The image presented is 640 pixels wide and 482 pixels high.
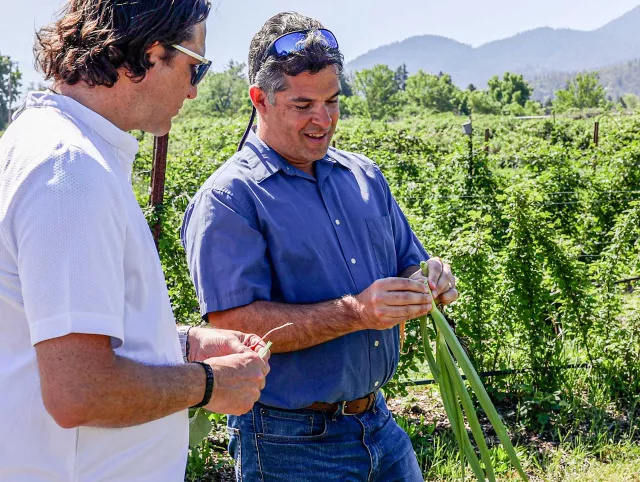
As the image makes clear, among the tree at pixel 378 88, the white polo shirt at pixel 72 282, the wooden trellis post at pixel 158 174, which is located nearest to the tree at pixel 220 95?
the tree at pixel 378 88

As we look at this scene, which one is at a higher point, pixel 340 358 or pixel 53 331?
pixel 53 331

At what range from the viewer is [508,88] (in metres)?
71.9

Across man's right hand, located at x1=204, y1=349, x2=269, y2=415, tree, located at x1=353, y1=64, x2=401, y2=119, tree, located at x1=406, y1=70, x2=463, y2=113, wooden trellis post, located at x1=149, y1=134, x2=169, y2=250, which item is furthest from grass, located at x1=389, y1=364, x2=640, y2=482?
tree, located at x1=406, y1=70, x2=463, y2=113

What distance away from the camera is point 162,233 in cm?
476

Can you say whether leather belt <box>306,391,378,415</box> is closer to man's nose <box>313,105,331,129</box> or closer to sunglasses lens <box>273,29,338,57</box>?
man's nose <box>313,105,331,129</box>

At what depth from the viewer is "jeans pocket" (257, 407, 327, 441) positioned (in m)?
2.15

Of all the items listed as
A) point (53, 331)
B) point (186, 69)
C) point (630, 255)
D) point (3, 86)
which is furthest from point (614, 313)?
point (3, 86)

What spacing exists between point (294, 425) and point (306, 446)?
0.07 m

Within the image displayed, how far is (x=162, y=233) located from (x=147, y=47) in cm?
344

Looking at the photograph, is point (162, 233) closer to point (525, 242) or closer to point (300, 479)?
point (525, 242)

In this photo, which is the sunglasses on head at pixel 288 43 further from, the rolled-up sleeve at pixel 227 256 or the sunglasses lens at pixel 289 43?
the rolled-up sleeve at pixel 227 256

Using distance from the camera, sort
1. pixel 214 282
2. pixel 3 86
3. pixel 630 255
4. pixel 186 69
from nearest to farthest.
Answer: pixel 186 69
pixel 214 282
pixel 630 255
pixel 3 86

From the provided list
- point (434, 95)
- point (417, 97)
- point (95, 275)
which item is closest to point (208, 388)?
point (95, 275)

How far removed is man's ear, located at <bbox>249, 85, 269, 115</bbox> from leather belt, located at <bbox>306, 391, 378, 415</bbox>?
3.05 ft
